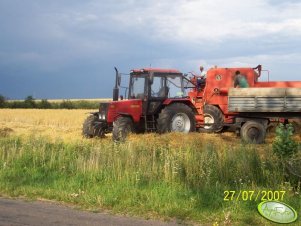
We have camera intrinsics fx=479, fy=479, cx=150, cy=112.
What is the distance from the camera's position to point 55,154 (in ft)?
39.7

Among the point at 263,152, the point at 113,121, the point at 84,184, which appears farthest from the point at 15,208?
the point at 113,121

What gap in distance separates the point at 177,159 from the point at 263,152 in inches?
81.2

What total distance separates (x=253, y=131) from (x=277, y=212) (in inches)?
443

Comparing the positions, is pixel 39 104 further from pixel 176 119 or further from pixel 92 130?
pixel 176 119

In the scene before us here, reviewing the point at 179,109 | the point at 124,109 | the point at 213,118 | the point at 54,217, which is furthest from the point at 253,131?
the point at 54,217

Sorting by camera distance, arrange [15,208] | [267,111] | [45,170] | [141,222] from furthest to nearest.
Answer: [267,111]
[45,170]
[15,208]
[141,222]

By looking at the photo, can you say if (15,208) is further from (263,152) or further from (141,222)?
(263,152)

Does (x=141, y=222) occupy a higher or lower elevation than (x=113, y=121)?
lower

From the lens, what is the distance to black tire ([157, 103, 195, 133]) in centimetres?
1820

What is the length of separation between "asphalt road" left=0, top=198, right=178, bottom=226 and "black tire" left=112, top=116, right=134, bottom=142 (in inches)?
357

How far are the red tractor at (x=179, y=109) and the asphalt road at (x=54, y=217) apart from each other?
9077 mm

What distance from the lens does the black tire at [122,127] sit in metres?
17.5
